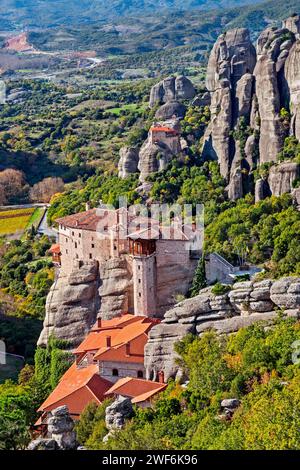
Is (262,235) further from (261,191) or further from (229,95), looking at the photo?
(229,95)

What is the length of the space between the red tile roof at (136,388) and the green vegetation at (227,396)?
571mm

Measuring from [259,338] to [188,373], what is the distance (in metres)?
3.08

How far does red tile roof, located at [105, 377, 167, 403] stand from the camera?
1146 inches

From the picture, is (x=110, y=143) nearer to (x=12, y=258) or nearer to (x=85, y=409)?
(x=12, y=258)

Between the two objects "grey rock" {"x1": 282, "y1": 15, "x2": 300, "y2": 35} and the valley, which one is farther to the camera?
"grey rock" {"x1": 282, "y1": 15, "x2": 300, "y2": 35}

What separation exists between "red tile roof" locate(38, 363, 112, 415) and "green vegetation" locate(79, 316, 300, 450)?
73.5 inches

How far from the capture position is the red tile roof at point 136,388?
95.5ft

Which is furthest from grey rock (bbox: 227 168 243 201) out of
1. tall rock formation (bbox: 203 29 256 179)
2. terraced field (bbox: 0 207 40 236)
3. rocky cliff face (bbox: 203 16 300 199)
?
terraced field (bbox: 0 207 40 236)

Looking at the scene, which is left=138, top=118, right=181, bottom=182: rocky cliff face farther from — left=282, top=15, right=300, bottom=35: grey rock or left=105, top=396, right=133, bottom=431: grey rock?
left=105, top=396, right=133, bottom=431: grey rock

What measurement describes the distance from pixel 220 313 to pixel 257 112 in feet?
70.9

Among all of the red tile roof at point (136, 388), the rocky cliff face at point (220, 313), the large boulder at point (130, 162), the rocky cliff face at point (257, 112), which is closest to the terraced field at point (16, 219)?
the large boulder at point (130, 162)

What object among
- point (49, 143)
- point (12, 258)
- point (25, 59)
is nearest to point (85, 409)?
point (12, 258)

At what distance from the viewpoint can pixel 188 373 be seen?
2959cm

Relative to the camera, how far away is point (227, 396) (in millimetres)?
25484
